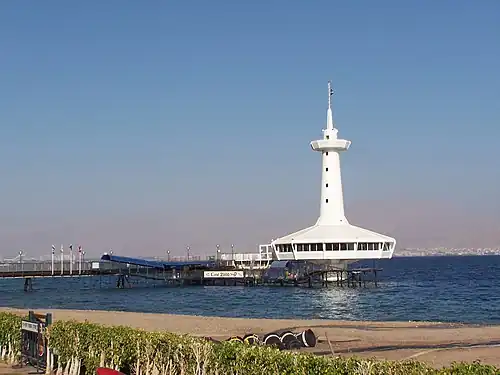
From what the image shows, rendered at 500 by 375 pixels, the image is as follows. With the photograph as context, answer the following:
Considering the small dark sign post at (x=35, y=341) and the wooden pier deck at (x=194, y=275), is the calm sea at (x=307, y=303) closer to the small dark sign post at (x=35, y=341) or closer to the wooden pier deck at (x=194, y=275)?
the wooden pier deck at (x=194, y=275)

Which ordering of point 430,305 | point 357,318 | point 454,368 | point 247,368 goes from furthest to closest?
1. point 430,305
2. point 357,318
3. point 247,368
4. point 454,368

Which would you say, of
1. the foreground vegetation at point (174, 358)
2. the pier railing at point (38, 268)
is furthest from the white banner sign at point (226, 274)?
the foreground vegetation at point (174, 358)

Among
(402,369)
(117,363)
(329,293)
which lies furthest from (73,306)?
(402,369)

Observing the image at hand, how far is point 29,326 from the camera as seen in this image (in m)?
18.4

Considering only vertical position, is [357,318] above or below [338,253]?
below

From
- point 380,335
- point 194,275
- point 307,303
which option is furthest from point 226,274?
point 380,335

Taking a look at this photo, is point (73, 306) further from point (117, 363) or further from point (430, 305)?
point (117, 363)

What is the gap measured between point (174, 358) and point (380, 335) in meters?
16.7

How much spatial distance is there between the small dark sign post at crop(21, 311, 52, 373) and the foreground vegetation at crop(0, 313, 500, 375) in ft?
1.09

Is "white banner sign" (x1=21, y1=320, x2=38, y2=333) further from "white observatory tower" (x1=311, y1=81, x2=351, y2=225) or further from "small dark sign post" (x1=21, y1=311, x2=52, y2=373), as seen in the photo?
"white observatory tower" (x1=311, y1=81, x2=351, y2=225)

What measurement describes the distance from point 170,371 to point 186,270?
75027 mm

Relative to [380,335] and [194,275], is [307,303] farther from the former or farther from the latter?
[194,275]

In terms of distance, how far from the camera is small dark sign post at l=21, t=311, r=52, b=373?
1766 cm

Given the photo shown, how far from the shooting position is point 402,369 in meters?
11.5
